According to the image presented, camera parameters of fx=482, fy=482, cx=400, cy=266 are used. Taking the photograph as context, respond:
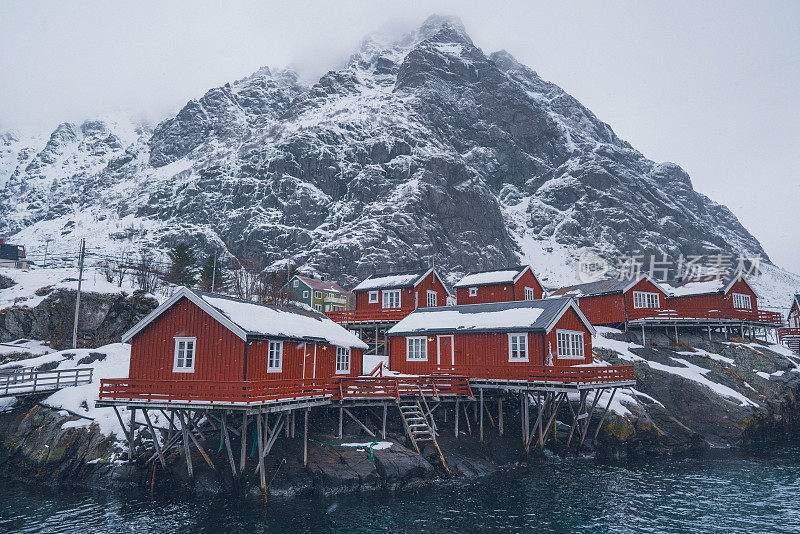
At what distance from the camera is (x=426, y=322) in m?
39.1

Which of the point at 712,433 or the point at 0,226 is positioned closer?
the point at 712,433

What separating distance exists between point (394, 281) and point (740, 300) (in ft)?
126

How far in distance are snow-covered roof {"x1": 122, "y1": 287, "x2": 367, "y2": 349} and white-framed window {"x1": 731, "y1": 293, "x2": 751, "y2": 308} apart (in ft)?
145

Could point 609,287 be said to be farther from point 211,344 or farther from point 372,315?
point 211,344

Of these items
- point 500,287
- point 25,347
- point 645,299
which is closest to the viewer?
point 25,347

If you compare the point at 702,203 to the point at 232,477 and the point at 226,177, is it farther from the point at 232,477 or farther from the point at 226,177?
the point at 232,477

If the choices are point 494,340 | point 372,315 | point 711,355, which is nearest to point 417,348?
point 494,340

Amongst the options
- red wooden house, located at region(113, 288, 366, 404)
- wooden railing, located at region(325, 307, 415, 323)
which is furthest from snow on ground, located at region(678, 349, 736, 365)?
red wooden house, located at region(113, 288, 366, 404)

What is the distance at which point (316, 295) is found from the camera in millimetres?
82250

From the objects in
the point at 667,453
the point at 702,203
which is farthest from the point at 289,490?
the point at 702,203

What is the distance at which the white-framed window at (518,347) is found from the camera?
32.9m

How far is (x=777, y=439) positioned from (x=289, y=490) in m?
37.8

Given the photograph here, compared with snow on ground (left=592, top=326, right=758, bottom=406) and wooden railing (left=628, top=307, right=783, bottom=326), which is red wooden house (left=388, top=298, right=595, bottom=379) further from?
wooden railing (left=628, top=307, right=783, bottom=326)

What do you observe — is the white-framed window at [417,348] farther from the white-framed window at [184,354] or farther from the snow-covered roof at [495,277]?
the snow-covered roof at [495,277]
